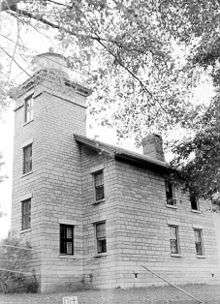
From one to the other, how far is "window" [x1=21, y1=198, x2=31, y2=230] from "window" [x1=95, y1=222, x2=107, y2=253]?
3671 mm

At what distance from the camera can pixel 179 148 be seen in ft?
58.9

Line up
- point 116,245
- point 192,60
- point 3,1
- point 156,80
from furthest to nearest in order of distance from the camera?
point 116,245
point 192,60
point 156,80
point 3,1

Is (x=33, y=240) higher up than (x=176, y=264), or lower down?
higher up

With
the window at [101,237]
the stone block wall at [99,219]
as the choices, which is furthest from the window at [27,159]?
the window at [101,237]

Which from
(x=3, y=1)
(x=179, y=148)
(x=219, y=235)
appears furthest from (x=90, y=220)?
(x=3, y=1)

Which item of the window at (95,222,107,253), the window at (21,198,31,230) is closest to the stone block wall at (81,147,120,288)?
the window at (95,222,107,253)

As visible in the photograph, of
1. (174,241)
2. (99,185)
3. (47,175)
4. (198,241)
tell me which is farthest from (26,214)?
(198,241)

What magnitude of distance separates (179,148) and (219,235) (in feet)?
38.0

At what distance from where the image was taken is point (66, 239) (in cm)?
2122

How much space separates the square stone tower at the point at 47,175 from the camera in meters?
20.3

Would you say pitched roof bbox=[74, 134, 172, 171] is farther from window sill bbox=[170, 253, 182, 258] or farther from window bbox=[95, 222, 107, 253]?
window sill bbox=[170, 253, 182, 258]

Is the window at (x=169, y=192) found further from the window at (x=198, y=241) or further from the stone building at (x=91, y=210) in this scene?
the window at (x=198, y=241)

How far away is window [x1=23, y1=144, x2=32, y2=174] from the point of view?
907 inches

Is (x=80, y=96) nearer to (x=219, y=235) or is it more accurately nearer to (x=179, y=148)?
(x=179, y=148)
